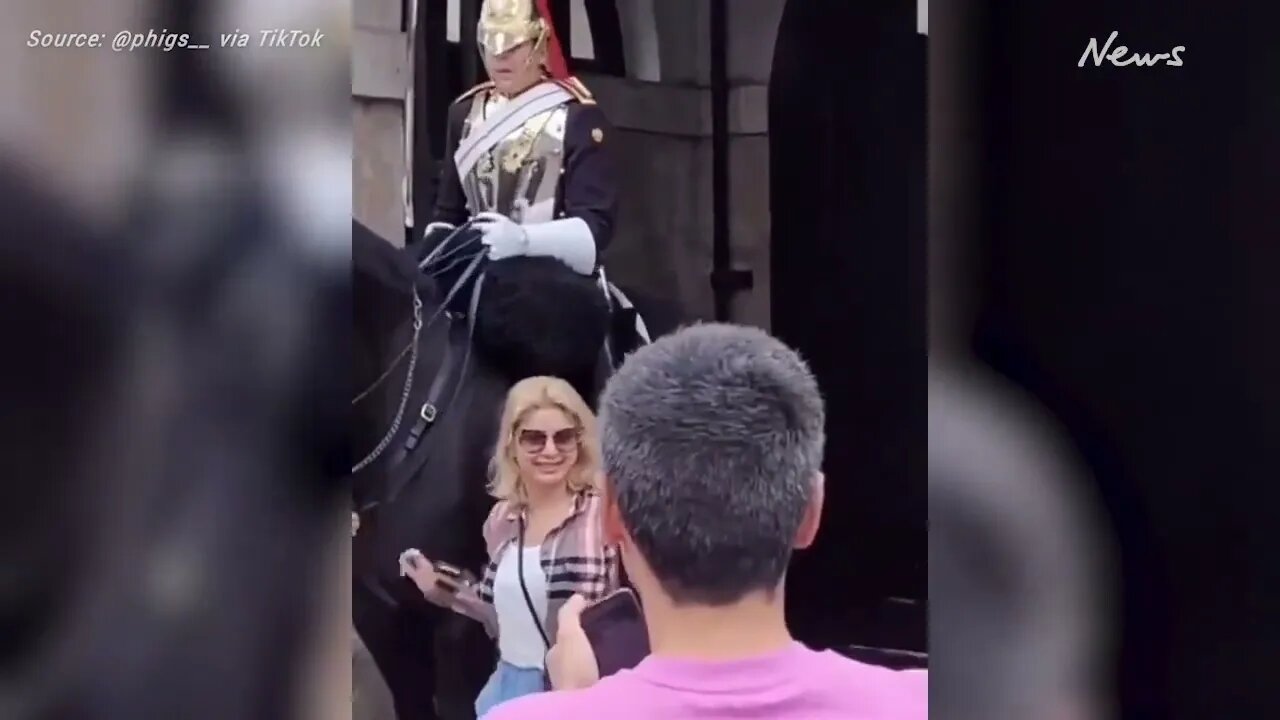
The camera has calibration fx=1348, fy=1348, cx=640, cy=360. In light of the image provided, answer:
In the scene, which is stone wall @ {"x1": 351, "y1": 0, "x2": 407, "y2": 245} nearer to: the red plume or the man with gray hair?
the red plume

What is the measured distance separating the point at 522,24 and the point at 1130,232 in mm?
779

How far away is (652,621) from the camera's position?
1.60m

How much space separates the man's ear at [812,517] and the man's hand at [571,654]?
0.91 ft

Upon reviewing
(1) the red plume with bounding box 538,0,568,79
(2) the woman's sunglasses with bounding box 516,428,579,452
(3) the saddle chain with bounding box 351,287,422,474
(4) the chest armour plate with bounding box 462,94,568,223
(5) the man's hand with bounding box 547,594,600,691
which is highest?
(1) the red plume with bounding box 538,0,568,79

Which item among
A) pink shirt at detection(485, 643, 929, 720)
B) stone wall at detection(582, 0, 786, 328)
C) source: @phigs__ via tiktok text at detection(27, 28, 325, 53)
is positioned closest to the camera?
pink shirt at detection(485, 643, 929, 720)

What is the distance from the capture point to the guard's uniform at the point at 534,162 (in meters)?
1.67

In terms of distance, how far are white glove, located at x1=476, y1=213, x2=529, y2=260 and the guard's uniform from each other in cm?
1

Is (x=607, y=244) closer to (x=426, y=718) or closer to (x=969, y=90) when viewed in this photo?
(x=969, y=90)

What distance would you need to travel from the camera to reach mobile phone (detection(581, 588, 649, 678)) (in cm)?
161

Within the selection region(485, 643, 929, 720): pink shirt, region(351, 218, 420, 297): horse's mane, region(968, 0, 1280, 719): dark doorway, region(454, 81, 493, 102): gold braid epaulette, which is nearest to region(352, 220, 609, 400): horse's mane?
region(351, 218, 420, 297): horse's mane

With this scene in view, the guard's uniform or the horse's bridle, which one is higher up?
the guard's uniform

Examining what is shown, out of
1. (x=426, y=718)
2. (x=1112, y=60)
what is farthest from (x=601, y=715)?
(x=1112, y=60)

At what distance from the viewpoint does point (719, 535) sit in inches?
61.0

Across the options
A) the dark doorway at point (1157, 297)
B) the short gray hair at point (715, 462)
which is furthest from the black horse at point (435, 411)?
the dark doorway at point (1157, 297)
